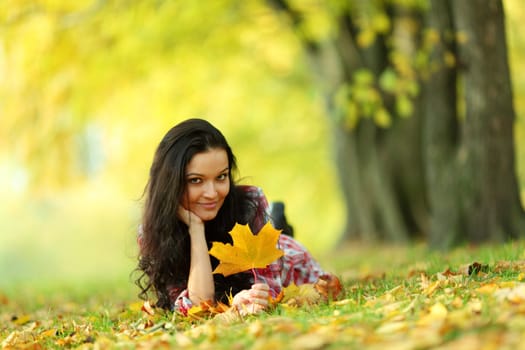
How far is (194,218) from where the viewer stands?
12.9 feet

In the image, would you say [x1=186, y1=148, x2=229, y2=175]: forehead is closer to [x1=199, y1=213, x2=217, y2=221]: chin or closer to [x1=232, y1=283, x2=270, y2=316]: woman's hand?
[x1=199, y1=213, x2=217, y2=221]: chin

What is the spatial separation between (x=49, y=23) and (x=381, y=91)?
4588 millimetres

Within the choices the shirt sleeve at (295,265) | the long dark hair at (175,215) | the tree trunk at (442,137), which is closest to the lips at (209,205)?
the long dark hair at (175,215)

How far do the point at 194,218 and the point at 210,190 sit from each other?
19 centimetres

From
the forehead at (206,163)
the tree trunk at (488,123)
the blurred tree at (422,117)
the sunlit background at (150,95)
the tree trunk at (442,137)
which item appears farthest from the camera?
the sunlit background at (150,95)

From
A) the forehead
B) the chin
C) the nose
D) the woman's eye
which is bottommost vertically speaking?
the chin

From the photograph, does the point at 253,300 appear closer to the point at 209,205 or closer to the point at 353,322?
the point at 209,205

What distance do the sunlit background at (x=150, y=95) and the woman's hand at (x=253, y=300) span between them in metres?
1.25

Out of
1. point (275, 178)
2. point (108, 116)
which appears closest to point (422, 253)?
point (108, 116)

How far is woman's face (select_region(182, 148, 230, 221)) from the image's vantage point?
3824 mm

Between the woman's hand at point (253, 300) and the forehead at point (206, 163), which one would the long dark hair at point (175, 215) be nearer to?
the forehead at point (206, 163)

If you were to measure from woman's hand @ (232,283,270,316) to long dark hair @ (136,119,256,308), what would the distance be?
0.84 feet

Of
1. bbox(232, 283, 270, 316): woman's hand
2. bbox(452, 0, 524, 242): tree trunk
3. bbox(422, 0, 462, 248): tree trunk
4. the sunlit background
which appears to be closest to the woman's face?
bbox(232, 283, 270, 316): woman's hand

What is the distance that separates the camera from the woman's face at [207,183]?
382cm
